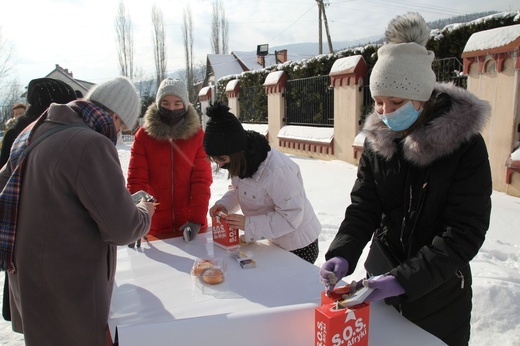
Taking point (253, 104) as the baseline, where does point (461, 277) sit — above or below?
below

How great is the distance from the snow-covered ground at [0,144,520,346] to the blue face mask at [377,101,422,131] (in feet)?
5.60

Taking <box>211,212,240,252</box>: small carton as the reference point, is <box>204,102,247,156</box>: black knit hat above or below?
above

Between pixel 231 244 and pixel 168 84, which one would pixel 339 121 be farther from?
pixel 231 244

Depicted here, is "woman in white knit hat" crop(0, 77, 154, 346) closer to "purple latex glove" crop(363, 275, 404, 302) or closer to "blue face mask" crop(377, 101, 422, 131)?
"purple latex glove" crop(363, 275, 404, 302)

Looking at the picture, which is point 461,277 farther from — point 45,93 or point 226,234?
point 45,93

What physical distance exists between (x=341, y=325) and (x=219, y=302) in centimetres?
62

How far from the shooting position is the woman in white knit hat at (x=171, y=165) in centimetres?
256

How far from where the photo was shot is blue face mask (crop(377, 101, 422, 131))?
4.54 ft

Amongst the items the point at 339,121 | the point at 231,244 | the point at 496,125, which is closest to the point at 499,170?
the point at 496,125

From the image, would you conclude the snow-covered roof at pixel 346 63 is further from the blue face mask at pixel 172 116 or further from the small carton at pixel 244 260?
the small carton at pixel 244 260

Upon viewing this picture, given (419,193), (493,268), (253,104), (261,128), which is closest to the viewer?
(419,193)

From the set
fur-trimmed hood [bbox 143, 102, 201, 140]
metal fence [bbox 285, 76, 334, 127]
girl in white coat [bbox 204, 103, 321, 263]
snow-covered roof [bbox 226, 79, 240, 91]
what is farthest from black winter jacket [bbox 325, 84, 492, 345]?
snow-covered roof [bbox 226, 79, 240, 91]

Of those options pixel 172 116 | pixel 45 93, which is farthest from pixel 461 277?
pixel 45 93

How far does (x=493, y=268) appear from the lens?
3.04 metres
